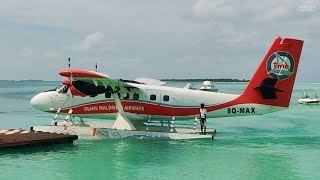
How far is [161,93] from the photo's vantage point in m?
18.0

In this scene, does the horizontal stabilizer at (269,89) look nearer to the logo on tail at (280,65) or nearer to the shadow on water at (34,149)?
the logo on tail at (280,65)

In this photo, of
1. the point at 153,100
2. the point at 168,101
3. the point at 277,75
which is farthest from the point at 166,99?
the point at 277,75

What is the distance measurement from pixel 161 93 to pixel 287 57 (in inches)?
230

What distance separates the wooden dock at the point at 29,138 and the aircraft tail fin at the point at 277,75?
8.01 m

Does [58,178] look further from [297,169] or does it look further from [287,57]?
[287,57]

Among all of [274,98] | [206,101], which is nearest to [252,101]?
[274,98]

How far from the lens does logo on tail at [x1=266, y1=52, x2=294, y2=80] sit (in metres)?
17.4

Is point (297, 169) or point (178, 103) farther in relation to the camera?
point (178, 103)

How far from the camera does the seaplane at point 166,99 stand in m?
17.4

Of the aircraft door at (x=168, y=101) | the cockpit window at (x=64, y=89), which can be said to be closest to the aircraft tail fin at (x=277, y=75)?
the aircraft door at (x=168, y=101)

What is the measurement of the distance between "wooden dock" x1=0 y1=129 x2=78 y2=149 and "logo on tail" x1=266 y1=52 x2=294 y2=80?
911 cm

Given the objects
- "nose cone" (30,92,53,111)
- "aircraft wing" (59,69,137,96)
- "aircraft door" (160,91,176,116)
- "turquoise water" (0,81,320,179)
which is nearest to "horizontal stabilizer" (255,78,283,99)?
"turquoise water" (0,81,320,179)

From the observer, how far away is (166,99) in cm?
1792

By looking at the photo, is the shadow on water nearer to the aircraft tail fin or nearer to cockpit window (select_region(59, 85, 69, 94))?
cockpit window (select_region(59, 85, 69, 94))
